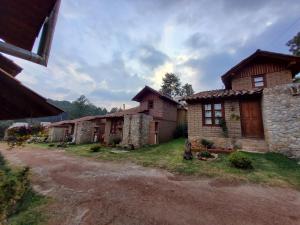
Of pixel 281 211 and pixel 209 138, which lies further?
pixel 209 138

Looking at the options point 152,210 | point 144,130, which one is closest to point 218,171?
point 152,210

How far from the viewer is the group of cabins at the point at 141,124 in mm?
14504

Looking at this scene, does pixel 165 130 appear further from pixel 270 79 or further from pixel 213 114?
pixel 270 79

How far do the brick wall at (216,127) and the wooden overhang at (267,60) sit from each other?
10.0ft

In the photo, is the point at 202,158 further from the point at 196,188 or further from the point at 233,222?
the point at 233,222

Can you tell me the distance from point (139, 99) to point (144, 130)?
6.21 meters

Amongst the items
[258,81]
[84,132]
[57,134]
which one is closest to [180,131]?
[258,81]

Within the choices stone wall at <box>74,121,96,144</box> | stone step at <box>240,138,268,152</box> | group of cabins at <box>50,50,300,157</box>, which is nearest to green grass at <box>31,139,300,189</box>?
stone step at <box>240,138,268,152</box>

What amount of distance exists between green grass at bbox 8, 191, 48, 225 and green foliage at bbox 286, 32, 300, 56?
101 feet

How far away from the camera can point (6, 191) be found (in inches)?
136

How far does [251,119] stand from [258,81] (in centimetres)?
345

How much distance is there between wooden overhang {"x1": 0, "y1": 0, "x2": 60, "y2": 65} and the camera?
256 cm

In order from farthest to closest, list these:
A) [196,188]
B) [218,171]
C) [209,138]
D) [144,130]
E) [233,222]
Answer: [144,130], [209,138], [218,171], [196,188], [233,222]

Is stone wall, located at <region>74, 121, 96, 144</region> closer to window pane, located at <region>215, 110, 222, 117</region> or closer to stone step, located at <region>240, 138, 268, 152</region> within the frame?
window pane, located at <region>215, 110, 222, 117</region>
